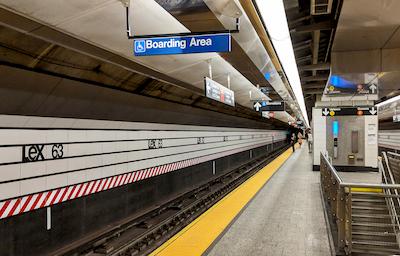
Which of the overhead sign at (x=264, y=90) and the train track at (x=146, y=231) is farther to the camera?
the overhead sign at (x=264, y=90)

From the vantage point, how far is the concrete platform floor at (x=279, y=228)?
4.87 m

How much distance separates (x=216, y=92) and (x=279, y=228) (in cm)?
284

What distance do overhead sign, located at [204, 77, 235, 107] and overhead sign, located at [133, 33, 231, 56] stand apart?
2.52m

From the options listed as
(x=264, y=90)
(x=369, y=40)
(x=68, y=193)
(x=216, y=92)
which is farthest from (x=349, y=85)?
(x=68, y=193)

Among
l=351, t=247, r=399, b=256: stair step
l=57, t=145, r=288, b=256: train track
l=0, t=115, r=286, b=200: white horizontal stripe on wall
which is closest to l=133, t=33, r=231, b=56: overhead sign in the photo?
l=0, t=115, r=286, b=200: white horizontal stripe on wall

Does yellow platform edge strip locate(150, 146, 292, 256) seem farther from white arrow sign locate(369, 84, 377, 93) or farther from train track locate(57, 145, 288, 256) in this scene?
white arrow sign locate(369, 84, 377, 93)

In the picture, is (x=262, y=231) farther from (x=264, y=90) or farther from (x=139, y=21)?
(x=264, y=90)

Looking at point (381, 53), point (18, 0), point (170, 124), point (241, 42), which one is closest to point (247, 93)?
point (170, 124)

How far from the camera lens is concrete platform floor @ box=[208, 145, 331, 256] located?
4867 millimetres

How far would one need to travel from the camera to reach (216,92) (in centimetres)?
712

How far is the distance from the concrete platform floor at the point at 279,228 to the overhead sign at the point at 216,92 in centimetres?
236

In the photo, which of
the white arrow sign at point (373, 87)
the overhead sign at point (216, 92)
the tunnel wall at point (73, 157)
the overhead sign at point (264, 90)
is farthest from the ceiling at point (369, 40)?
the overhead sign at point (264, 90)

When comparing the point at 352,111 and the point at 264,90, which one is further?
the point at 352,111

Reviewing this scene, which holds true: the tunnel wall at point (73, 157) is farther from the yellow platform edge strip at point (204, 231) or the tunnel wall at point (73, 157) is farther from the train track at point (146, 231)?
the yellow platform edge strip at point (204, 231)
